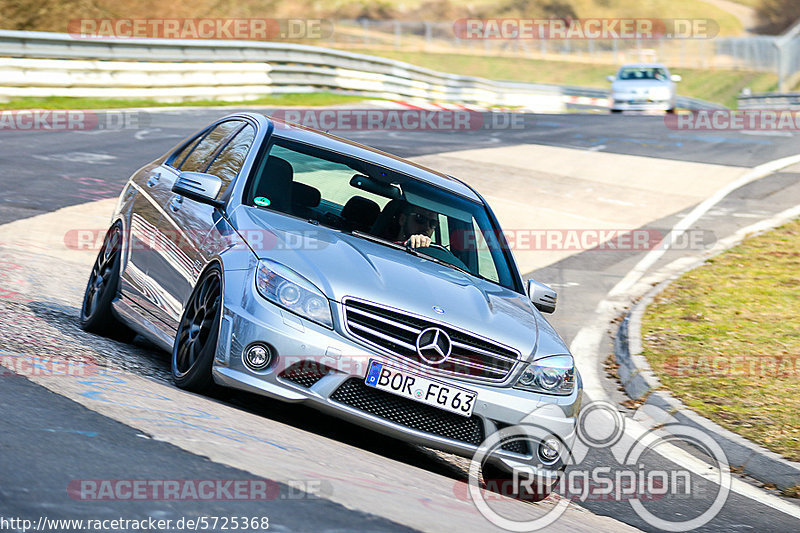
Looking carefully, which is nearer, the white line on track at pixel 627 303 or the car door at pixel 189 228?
the car door at pixel 189 228

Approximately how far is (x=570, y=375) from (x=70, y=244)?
248 inches

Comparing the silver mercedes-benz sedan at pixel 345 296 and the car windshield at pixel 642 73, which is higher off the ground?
the silver mercedes-benz sedan at pixel 345 296

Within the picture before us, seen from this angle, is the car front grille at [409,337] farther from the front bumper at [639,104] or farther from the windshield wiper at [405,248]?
the front bumper at [639,104]

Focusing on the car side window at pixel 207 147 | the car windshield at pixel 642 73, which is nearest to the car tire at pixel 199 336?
the car side window at pixel 207 147

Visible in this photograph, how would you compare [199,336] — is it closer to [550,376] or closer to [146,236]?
[146,236]

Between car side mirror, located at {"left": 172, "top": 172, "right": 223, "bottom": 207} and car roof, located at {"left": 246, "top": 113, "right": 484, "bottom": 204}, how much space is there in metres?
0.69

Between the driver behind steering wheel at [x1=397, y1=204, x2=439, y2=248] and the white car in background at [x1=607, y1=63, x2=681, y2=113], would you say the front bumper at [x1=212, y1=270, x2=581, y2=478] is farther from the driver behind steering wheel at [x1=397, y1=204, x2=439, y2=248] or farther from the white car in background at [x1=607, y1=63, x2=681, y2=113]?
the white car in background at [x1=607, y1=63, x2=681, y2=113]

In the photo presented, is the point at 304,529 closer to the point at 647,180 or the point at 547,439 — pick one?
the point at 547,439

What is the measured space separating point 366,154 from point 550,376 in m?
2.09

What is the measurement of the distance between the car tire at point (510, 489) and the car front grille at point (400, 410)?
422 mm

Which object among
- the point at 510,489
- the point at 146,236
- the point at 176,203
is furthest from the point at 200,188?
the point at 510,489

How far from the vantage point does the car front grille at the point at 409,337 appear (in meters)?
5.40

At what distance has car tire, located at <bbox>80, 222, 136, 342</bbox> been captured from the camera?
282 inches

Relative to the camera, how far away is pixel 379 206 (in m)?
6.72
